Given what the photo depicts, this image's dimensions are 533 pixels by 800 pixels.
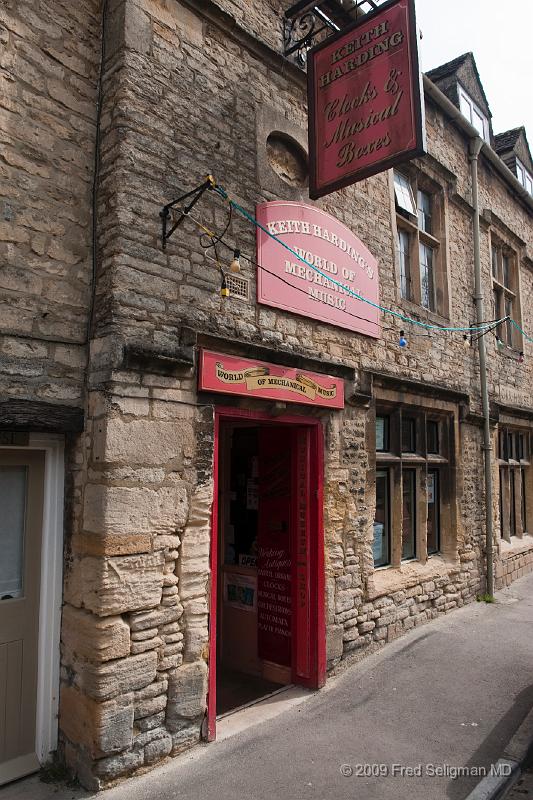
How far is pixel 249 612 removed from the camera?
6090 mm

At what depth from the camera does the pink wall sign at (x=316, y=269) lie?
519 cm

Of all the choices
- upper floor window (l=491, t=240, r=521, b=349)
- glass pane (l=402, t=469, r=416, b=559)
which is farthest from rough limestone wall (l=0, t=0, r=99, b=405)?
upper floor window (l=491, t=240, r=521, b=349)

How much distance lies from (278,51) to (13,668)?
5.82 meters

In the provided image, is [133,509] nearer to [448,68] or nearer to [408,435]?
[408,435]

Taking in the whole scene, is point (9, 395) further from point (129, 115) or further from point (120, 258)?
point (129, 115)

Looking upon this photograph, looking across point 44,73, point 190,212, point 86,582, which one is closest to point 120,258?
point 190,212

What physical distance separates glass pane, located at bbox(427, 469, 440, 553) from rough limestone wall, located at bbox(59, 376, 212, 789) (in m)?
4.49

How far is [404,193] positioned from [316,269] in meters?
3.04

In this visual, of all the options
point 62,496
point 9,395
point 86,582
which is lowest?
point 86,582

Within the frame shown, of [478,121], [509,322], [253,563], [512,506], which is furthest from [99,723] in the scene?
[478,121]

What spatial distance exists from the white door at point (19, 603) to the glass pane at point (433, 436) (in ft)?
18.0

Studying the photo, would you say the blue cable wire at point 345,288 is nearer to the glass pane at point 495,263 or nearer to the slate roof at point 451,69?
the glass pane at point 495,263

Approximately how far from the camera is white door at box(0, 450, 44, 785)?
150 inches

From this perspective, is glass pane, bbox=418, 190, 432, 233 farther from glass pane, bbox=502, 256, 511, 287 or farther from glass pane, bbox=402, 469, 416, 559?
glass pane, bbox=402, 469, 416, 559
